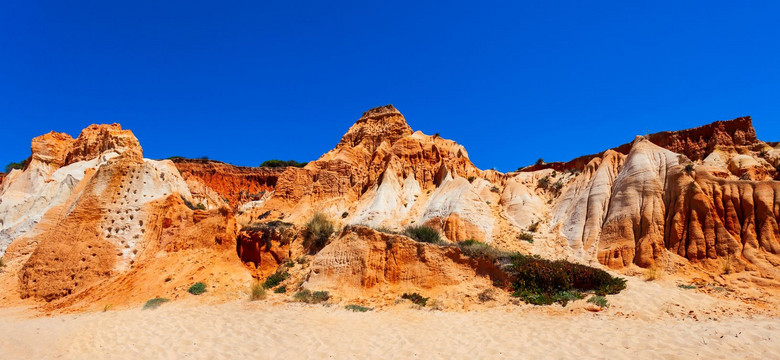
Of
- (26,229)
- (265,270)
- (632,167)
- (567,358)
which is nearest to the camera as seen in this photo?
Answer: (567,358)

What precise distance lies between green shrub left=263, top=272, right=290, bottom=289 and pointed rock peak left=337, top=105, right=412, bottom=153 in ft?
64.8

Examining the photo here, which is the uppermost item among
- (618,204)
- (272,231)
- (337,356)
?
(618,204)

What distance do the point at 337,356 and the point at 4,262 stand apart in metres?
17.5

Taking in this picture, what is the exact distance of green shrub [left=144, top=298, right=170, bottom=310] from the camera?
40.0 feet

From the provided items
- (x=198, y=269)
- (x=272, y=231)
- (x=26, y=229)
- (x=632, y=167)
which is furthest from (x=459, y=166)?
(x=26, y=229)

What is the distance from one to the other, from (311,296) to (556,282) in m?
7.80

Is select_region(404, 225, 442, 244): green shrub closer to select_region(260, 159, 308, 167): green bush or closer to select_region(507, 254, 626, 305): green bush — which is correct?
select_region(507, 254, 626, 305): green bush

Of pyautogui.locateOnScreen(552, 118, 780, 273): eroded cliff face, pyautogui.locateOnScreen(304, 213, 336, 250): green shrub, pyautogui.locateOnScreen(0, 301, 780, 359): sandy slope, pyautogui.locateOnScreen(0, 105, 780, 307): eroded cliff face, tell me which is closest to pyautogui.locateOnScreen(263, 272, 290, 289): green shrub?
pyautogui.locateOnScreen(0, 105, 780, 307): eroded cliff face

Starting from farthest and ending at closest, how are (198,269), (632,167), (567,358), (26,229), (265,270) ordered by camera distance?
(632,167), (26,229), (265,270), (198,269), (567,358)

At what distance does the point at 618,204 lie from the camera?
19.8 meters

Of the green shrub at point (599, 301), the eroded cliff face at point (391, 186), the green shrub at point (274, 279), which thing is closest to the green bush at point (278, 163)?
the eroded cliff face at point (391, 186)

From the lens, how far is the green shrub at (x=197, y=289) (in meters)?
13.3

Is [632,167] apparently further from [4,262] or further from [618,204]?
[4,262]

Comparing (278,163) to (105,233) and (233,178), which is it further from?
(105,233)
